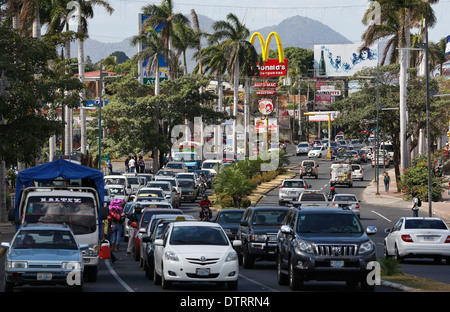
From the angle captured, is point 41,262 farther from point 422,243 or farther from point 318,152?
point 318,152

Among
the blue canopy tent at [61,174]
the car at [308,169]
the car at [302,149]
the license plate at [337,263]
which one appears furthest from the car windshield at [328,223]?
the car at [302,149]

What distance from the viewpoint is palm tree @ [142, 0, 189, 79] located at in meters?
81.0

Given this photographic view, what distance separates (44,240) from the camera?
792 inches

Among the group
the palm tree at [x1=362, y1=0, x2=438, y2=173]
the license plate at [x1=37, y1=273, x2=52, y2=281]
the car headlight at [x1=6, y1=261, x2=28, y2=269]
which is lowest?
the license plate at [x1=37, y1=273, x2=52, y2=281]

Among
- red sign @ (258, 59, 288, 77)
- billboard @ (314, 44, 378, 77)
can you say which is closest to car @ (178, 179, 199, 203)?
red sign @ (258, 59, 288, 77)

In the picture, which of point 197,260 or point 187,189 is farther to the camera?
point 187,189

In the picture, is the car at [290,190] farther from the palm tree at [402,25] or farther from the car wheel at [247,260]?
the car wheel at [247,260]

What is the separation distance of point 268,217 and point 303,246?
8.32 meters

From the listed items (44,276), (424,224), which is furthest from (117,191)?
(44,276)

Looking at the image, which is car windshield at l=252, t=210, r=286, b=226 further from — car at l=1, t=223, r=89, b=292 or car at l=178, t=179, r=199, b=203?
car at l=178, t=179, r=199, b=203

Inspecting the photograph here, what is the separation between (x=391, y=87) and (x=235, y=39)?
19.1 meters

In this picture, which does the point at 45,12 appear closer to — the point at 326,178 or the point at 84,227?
the point at 326,178

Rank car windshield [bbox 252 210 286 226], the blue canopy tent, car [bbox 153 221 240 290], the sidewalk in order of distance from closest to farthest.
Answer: car [bbox 153 221 240 290] < car windshield [bbox 252 210 286 226] < the blue canopy tent < the sidewalk

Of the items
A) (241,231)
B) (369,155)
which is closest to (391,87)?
(369,155)
